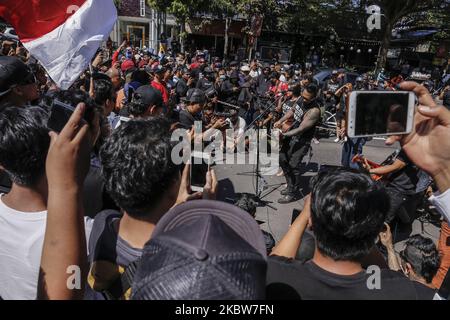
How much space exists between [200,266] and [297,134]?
4.43 meters

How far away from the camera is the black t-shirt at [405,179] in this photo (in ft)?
12.7

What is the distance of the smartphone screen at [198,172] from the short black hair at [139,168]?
0.40ft

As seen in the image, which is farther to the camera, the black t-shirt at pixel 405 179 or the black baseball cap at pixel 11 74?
the black t-shirt at pixel 405 179

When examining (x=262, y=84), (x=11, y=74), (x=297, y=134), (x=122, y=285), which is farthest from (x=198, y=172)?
(x=262, y=84)

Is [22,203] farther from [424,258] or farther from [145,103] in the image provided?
[424,258]

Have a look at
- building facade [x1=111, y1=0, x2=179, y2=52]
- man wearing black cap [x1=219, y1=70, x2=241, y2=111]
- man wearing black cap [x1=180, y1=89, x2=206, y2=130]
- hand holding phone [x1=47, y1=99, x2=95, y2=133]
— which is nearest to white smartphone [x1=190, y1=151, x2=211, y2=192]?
hand holding phone [x1=47, y1=99, x2=95, y2=133]

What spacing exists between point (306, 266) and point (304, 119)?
12.7 feet

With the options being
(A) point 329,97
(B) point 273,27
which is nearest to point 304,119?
(A) point 329,97

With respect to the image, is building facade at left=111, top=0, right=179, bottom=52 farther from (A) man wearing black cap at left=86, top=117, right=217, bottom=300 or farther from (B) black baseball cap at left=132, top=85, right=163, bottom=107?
(A) man wearing black cap at left=86, top=117, right=217, bottom=300

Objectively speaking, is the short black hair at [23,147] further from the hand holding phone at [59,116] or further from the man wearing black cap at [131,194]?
the man wearing black cap at [131,194]

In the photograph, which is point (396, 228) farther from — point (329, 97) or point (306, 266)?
point (329, 97)

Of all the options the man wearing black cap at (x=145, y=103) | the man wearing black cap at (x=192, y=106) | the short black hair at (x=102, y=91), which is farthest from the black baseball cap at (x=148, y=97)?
the man wearing black cap at (x=192, y=106)

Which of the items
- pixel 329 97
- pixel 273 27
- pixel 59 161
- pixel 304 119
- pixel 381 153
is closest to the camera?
pixel 59 161

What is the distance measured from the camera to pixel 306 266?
1.35 metres
